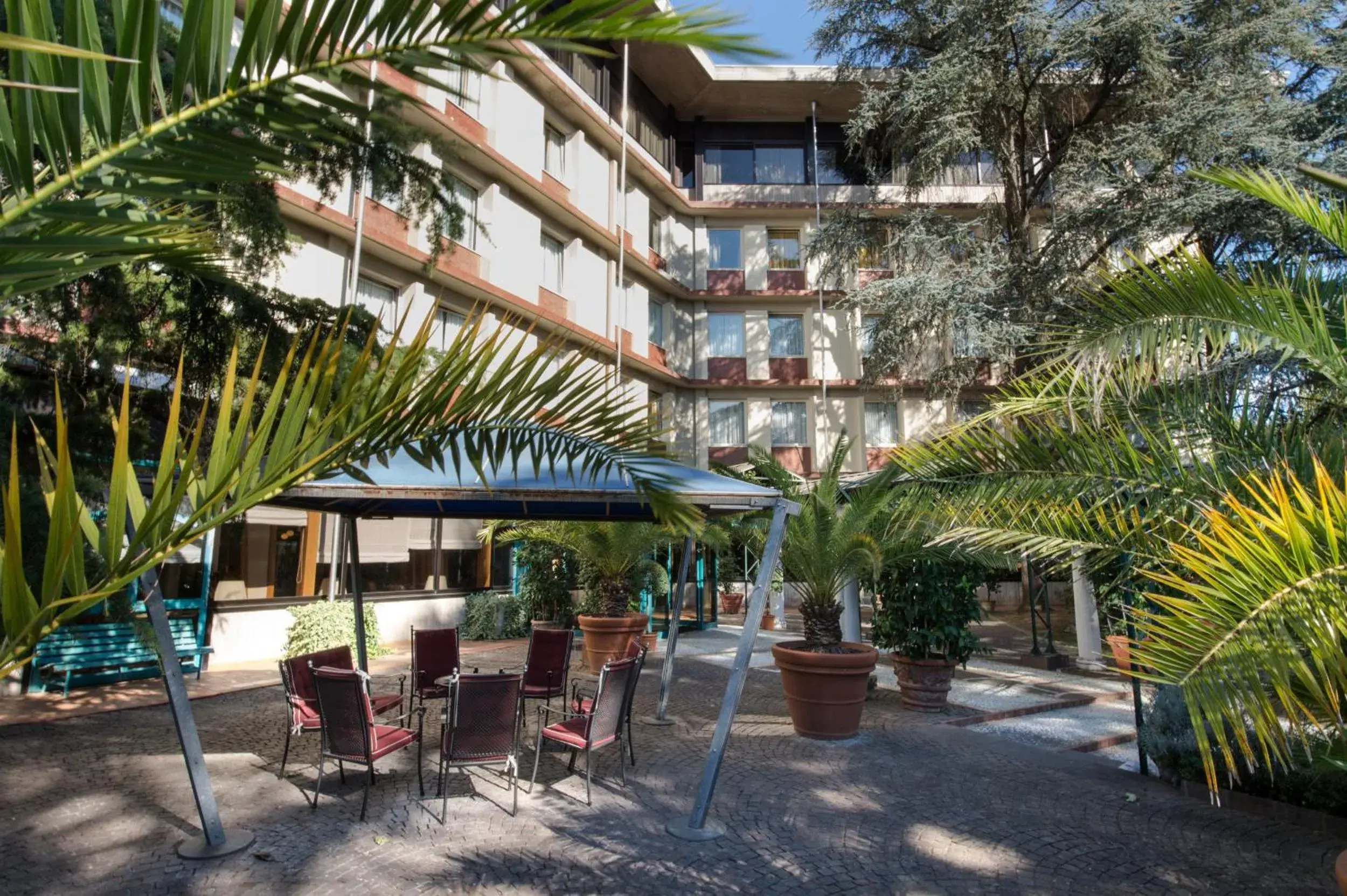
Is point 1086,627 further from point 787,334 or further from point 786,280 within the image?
point 786,280

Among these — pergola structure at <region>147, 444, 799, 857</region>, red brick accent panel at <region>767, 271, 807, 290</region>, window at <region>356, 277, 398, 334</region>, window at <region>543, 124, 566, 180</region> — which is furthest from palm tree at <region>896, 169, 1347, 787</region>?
red brick accent panel at <region>767, 271, 807, 290</region>

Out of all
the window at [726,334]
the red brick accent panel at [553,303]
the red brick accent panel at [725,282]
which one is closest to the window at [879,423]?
the window at [726,334]

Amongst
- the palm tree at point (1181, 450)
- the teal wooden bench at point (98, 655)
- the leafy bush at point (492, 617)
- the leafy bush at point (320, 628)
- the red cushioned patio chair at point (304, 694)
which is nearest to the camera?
the palm tree at point (1181, 450)

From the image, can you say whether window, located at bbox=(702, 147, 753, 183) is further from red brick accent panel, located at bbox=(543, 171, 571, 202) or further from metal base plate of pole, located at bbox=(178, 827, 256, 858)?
metal base plate of pole, located at bbox=(178, 827, 256, 858)

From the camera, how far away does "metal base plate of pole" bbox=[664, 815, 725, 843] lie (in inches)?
198

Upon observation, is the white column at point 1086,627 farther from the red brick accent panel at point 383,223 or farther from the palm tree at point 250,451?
the red brick accent panel at point 383,223

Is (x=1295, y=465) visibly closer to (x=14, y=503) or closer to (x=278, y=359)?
(x=14, y=503)

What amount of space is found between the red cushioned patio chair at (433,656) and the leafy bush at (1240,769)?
21.1ft

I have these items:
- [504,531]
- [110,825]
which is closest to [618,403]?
[110,825]

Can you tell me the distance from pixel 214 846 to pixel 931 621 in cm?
755

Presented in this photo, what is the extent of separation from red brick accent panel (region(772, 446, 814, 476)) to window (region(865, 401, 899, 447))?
203cm

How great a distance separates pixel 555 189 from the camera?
783 inches

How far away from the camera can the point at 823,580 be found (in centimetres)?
841

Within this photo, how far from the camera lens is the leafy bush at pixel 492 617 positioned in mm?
16000
